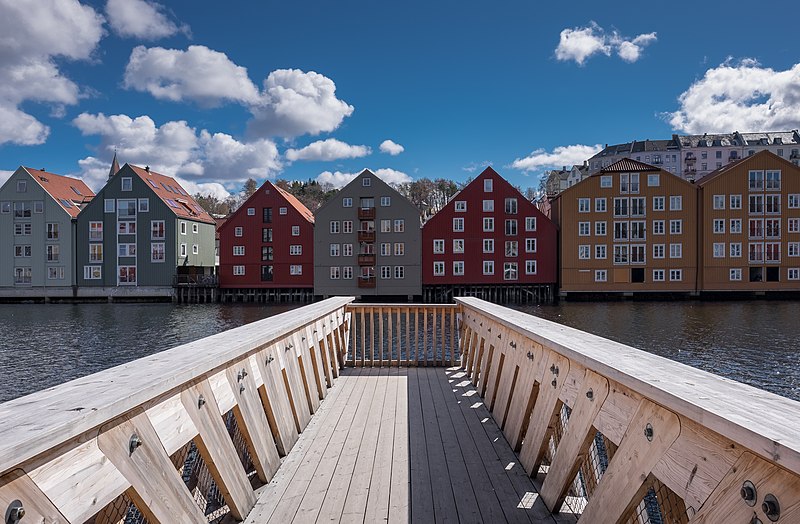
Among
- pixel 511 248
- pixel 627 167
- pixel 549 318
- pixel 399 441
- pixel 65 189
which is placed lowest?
pixel 549 318

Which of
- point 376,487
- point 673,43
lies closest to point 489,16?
point 673,43

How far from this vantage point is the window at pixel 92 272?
44812 millimetres

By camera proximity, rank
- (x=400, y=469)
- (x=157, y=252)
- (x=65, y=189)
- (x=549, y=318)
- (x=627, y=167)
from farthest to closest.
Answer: (x=65, y=189), (x=157, y=252), (x=627, y=167), (x=549, y=318), (x=400, y=469)

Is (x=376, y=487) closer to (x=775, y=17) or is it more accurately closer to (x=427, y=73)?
(x=427, y=73)

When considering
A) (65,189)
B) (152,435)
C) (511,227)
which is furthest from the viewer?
(65,189)

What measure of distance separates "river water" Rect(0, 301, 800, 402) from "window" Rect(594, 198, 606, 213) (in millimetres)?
8322

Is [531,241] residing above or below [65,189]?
below

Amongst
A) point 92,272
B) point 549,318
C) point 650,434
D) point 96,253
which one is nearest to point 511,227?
point 549,318

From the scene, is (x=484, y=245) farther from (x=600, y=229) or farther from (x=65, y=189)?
(x=65, y=189)

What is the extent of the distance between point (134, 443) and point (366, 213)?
4043cm

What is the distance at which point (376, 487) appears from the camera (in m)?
3.65

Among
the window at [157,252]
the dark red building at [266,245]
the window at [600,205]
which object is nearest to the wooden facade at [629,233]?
the window at [600,205]

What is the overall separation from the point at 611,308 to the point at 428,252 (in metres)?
14.6

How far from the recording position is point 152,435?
84.5 inches
